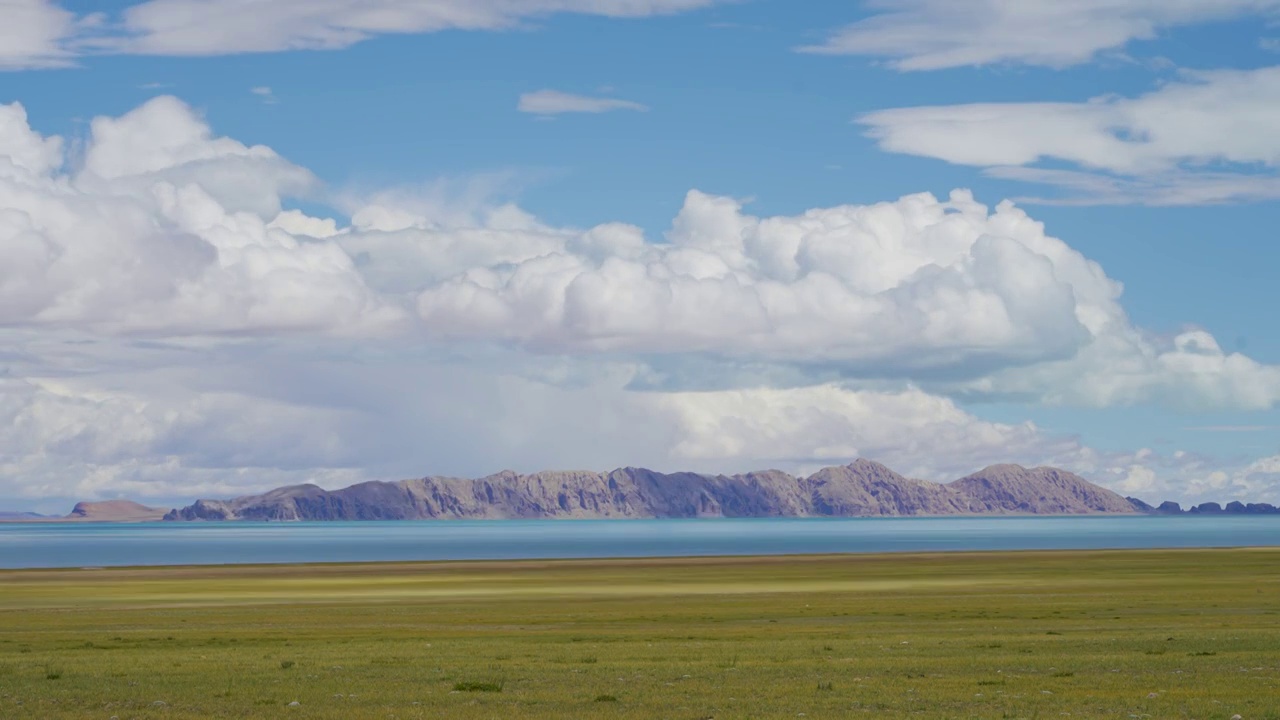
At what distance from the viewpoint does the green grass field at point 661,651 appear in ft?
85.1

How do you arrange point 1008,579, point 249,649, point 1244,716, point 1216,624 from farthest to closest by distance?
point 1008,579 < point 1216,624 < point 249,649 < point 1244,716

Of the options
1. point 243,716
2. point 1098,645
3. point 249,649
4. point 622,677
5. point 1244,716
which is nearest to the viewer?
point 1244,716

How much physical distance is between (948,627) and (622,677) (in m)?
21.0

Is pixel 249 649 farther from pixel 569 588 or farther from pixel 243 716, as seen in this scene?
pixel 569 588

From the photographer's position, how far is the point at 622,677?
1227 inches

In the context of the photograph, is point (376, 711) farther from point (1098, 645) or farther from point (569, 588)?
point (569, 588)

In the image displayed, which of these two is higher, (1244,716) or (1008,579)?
(1244,716)

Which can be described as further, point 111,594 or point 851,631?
point 111,594

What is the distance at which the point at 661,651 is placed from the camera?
3916 cm

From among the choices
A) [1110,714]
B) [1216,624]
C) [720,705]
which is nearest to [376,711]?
[720,705]

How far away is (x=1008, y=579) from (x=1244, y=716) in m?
79.1

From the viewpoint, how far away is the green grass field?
25938 mm

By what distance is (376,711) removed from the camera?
82.3 feet

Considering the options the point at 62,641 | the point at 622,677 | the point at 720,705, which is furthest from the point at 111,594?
the point at 720,705
